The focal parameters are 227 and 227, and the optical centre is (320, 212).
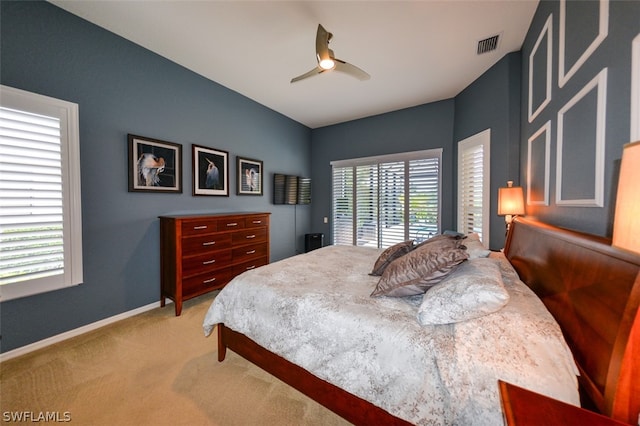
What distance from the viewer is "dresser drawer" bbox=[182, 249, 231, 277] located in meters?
2.66

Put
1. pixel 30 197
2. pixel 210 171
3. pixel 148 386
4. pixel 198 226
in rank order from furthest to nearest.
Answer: pixel 210 171
pixel 198 226
pixel 30 197
pixel 148 386

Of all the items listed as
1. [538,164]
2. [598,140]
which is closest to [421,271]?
[598,140]

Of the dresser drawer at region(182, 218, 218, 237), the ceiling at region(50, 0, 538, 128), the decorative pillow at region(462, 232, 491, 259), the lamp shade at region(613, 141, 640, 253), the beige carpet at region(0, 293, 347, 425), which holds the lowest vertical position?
Answer: the beige carpet at region(0, 293, 347, 425)

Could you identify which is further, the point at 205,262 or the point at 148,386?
the point at 205,262

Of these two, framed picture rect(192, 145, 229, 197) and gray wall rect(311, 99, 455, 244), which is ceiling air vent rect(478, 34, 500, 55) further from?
framed picture rect(192, 145, 229, 197)

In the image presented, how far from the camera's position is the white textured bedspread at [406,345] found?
34.9 inches

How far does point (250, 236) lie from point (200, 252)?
80 centimetres

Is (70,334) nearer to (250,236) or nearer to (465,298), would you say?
(250,236)

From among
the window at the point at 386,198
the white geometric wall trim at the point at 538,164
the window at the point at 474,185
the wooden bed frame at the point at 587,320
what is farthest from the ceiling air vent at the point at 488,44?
the wooden bed frame at the point at 587,320

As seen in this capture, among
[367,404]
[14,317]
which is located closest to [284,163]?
[14,317]

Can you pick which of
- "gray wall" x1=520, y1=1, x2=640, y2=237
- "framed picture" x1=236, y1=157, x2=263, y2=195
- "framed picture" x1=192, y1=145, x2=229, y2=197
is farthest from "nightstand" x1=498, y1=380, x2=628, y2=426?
"framed picture" x1=236, y1=157, x2=263, y2=195

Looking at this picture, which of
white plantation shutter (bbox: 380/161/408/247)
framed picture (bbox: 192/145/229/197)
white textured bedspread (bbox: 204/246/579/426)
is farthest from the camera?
white plantation shutter (bbox: 380/161/408/247)

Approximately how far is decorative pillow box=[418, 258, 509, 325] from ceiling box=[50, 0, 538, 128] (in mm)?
2368

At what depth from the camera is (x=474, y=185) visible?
325 cm
